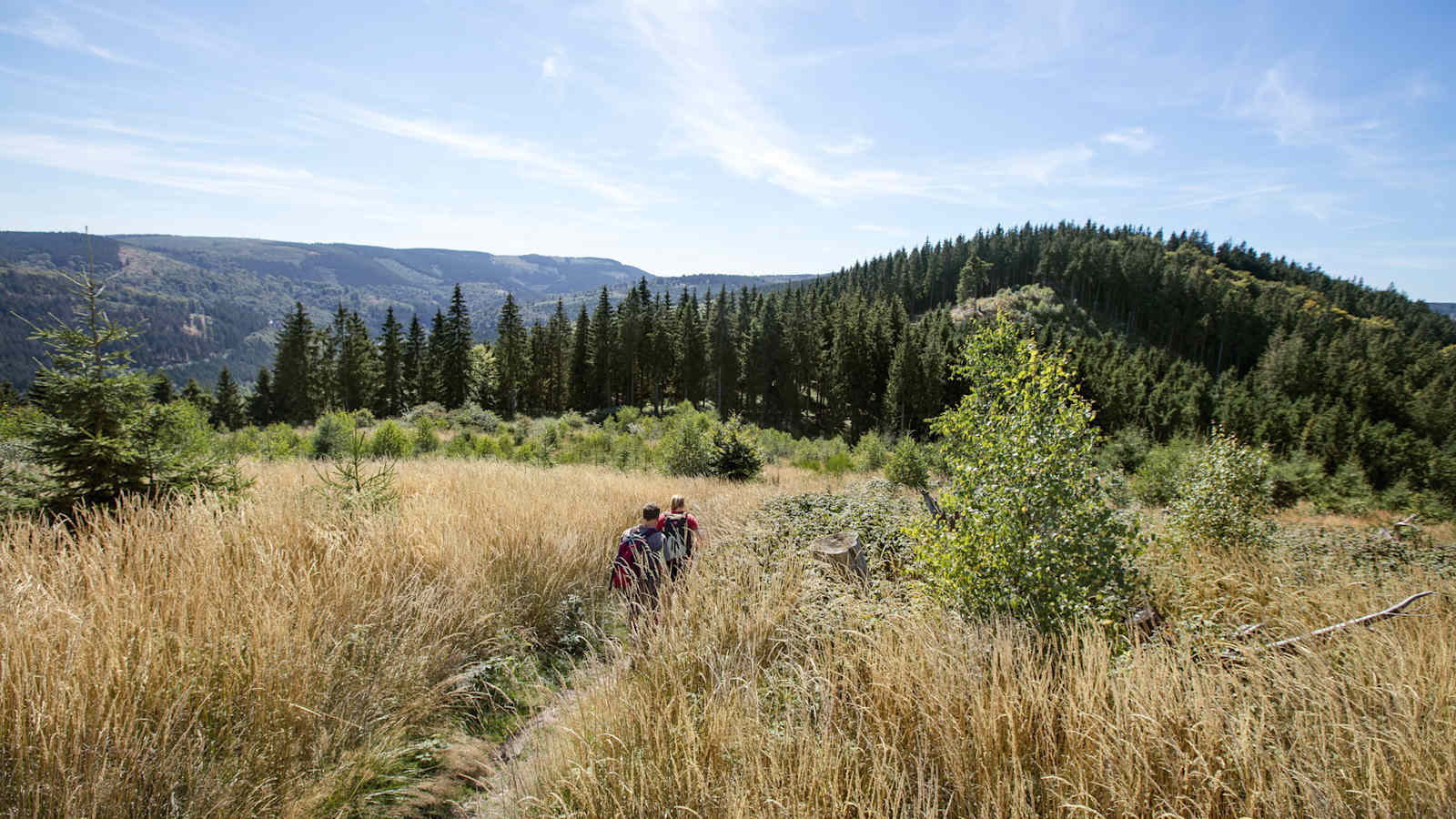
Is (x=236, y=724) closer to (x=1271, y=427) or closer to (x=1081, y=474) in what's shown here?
(x=1081, y=474)

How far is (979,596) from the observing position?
13.3ft

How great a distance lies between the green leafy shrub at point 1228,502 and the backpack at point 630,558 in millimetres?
7084

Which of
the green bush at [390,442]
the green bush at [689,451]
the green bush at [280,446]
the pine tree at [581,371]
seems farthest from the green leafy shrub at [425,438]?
the pine tree at [581,371]

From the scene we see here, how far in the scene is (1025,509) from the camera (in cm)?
409

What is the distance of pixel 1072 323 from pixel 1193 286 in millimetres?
24621

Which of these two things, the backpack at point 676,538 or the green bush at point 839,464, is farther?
the green bush at point 839,464

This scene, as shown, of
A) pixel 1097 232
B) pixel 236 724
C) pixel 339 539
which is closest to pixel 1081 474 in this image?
pixel 236 724

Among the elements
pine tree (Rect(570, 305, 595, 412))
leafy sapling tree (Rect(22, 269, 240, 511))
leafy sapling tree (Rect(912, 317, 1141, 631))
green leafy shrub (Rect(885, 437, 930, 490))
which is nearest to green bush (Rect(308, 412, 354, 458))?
leafy sapling tree (Rect(22, 269, 240, 511))

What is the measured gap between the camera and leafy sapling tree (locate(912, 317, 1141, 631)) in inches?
152

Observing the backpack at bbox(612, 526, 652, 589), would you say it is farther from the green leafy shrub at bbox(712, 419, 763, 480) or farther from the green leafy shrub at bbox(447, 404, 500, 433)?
the green leafy shrub at bbox(447, 404, 500, 433)

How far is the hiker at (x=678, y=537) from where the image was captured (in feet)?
18.8

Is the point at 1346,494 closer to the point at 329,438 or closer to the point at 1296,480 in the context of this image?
the point at 1296,480

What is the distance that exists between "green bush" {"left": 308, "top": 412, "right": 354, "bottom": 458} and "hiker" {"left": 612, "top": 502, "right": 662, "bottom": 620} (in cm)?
1929

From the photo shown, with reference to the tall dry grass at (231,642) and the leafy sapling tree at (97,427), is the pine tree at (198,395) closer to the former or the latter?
the leafy sapling tree at (97,427)
